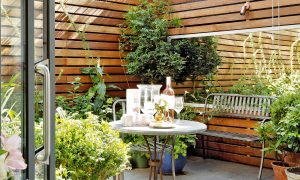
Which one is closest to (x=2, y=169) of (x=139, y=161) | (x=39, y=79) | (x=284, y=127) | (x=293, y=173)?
(x=39, y=79)

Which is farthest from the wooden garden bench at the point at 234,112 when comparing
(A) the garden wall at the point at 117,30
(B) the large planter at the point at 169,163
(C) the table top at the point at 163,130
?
(C) the table top at the point at 163,130

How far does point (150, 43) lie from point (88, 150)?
3010 millimetres

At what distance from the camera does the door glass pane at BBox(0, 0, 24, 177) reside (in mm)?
1202

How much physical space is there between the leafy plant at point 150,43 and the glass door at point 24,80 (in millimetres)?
3908

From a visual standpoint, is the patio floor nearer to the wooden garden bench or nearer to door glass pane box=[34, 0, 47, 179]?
the wooden garden bench

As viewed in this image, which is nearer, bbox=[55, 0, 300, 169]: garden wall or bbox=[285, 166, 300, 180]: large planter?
bbox=[285, 166, 300, 180]: large planter

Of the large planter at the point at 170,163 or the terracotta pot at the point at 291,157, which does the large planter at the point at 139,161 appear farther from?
the terracotta pot at the point at 291,157

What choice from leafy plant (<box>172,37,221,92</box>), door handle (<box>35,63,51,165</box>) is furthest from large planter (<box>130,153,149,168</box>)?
door handle (<box>35,63,51,165</box>)

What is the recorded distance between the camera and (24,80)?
1394 millimetres

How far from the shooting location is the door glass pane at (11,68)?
1202 millimetres

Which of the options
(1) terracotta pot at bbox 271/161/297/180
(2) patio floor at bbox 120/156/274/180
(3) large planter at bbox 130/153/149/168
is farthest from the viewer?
(3) large planter at bbox 130/153/149/168

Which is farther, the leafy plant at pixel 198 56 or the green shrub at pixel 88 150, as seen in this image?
the leafy plant at pixel 198 56

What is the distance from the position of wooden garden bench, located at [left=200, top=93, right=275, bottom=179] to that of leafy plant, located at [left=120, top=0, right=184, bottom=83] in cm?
75

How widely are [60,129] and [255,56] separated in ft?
11.2
